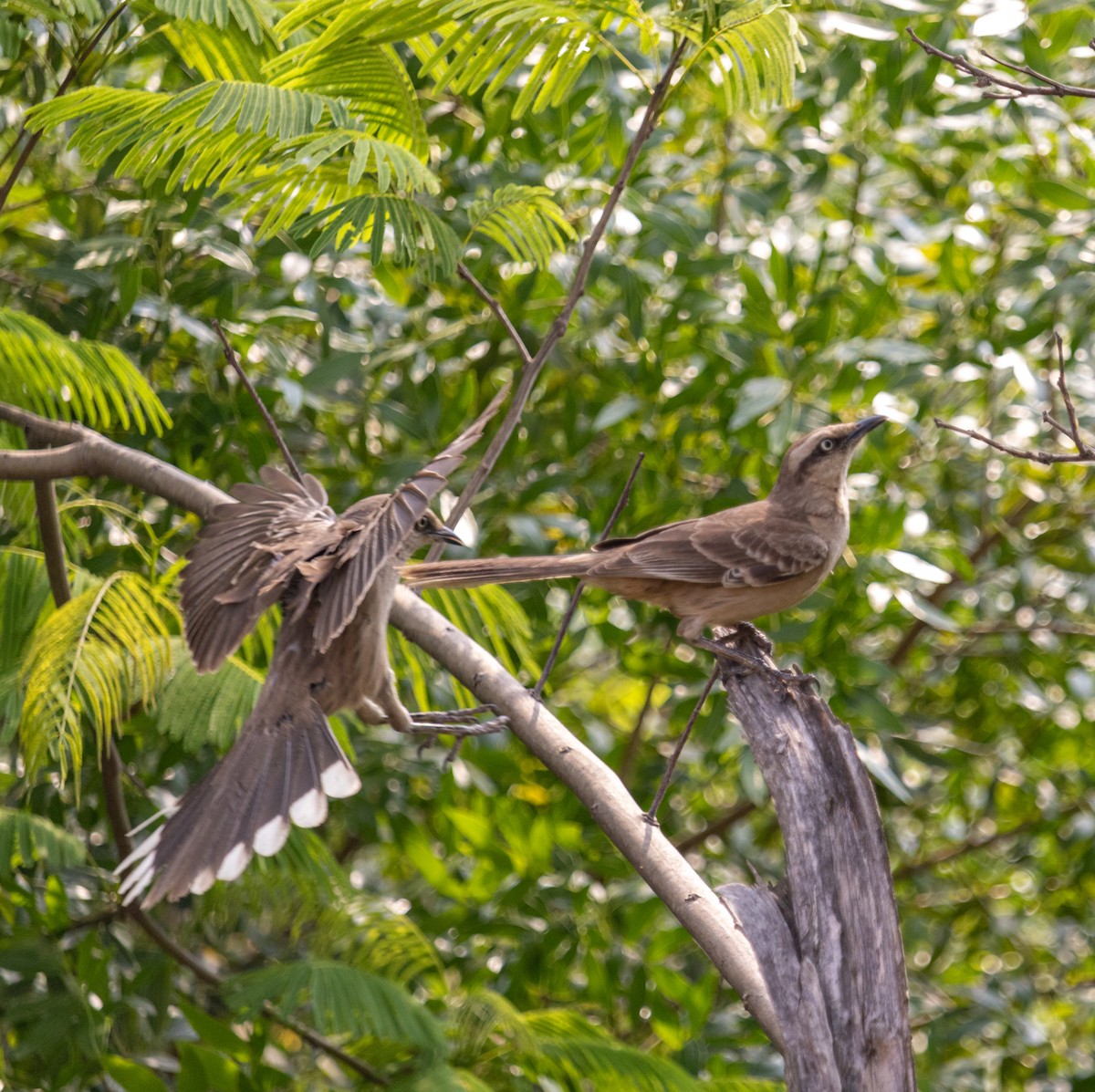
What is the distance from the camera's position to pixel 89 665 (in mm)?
3223

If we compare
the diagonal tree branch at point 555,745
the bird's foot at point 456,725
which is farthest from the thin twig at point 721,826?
the diagonal tree branch at point 555,745

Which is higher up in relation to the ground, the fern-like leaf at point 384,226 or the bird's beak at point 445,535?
the fern-like leaf at point 384,226

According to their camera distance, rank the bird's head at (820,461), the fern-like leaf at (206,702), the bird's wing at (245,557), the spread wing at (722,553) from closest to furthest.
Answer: the bird's wing at (245,557) < the fern-like leaf at (206,702) < the spread wing at (722,553) < the bird's head at (820,461)

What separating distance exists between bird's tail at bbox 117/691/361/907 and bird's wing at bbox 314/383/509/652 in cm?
45

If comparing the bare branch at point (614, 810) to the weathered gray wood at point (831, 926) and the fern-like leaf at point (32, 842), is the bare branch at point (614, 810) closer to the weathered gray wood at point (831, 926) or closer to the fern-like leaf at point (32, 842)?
the weathered gray wood at point (831, 926)

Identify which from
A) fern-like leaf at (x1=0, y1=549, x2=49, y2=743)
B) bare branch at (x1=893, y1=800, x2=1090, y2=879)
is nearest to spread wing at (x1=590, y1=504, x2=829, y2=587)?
fern-like leaf at (x1=0, y1=549, x2=49, y2=743)

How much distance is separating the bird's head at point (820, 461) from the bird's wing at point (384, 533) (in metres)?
1.63

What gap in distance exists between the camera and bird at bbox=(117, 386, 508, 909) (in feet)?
10.3

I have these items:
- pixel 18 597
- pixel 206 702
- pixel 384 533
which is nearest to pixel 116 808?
pixel 206 702

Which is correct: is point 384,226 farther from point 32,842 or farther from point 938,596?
point 938,596

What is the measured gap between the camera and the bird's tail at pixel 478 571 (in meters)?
3.62

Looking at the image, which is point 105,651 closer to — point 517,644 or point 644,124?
point 517,644

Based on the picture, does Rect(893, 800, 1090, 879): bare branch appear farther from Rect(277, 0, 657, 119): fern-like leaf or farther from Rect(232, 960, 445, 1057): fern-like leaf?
Rect(277, 0, 657, 119): fern-like leaf

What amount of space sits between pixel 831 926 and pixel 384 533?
4.51 ft
